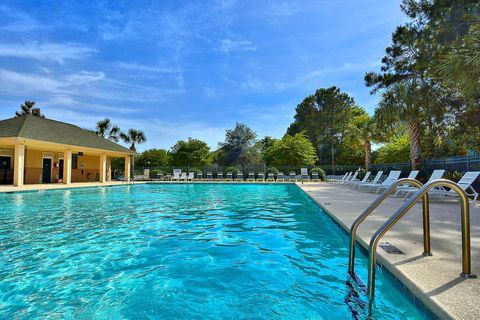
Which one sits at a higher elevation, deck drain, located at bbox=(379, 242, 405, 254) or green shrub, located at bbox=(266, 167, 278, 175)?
green shrub, located at bbox=(266, 167, 278, 175)

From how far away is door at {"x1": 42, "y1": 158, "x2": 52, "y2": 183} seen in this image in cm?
2139

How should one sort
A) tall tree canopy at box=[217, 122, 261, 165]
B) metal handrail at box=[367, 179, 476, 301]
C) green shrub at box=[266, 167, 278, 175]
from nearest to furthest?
metal handrail at box=[367, 179, 476, 301] → green shrub at box=[266, 167, 278, 175] → tall tree canopy at box=[217, 122, 261, 165]

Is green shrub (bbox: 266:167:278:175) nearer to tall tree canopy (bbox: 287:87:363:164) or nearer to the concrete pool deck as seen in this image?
tall tree canopy (bbox: 287:87:363:164)

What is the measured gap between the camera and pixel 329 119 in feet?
146

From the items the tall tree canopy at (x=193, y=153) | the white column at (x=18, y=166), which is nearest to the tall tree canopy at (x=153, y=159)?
the tall tree canopy at (x=193, y=153)

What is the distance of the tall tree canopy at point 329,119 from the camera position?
43.8 m

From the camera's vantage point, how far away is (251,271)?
367 cm

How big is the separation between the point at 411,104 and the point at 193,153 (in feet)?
91.3

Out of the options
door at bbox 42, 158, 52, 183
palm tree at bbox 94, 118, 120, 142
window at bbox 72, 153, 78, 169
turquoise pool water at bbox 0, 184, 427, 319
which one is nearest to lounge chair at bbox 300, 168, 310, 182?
turquoise pool water at bbox 0, 184, 427, 319

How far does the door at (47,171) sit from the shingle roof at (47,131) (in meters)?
2.80

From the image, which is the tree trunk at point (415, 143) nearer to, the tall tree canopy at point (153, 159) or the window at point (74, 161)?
the window at point (74, 161)

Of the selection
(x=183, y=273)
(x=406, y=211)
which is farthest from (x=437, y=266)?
(x=183, y=273)

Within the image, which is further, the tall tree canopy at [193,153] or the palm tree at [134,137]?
the tall tree canopy at [193,153]

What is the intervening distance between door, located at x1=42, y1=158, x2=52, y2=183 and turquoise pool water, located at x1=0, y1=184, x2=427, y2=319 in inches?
694
